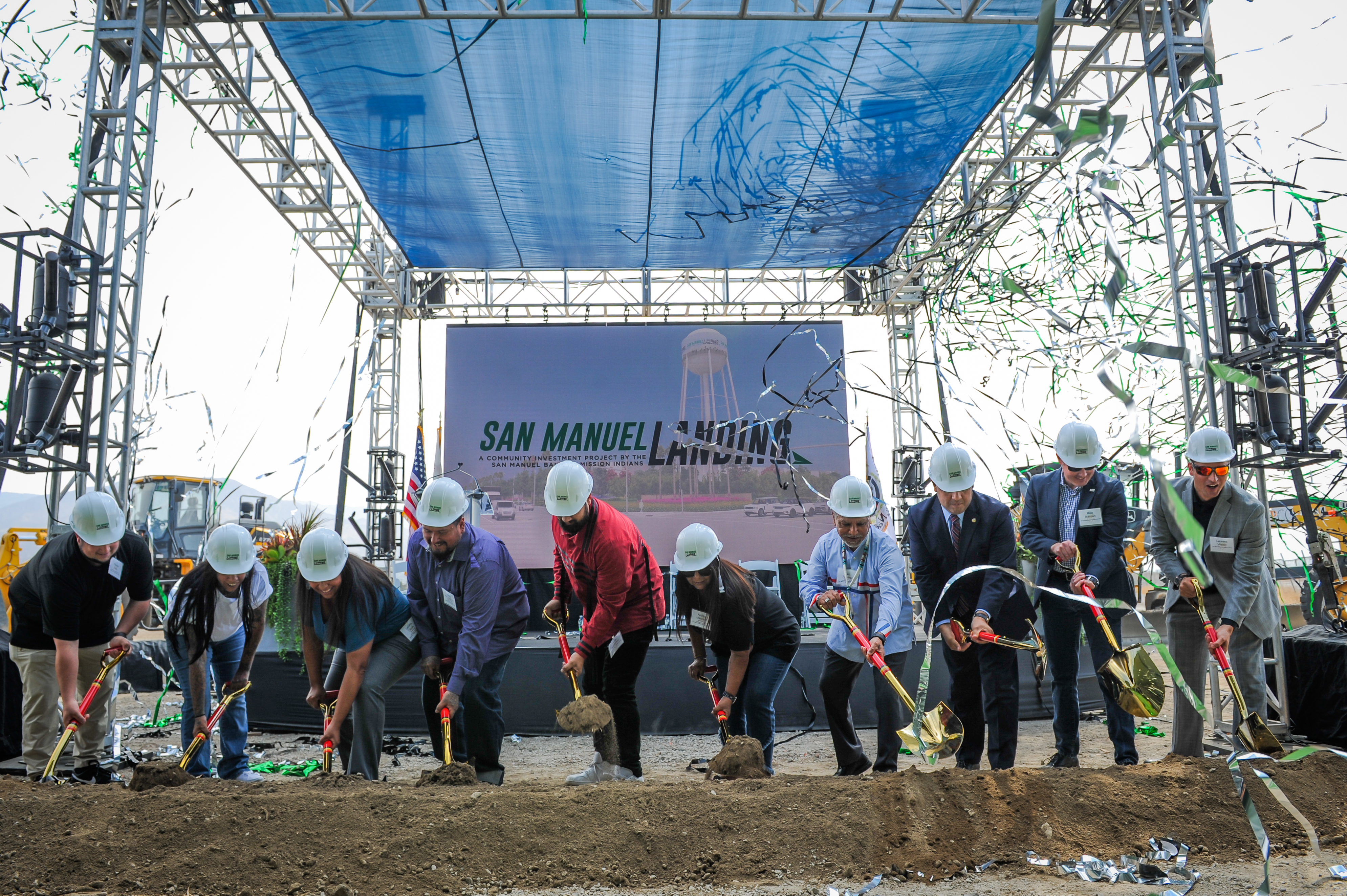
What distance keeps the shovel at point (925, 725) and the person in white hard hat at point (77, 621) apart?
3051mm

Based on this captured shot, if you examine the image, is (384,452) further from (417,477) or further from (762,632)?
(762,632)

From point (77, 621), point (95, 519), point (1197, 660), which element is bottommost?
point (1197, 660)

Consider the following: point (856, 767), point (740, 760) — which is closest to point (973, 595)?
point (856, 767)

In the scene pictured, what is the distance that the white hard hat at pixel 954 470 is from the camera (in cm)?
362

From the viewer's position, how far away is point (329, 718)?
3664mm

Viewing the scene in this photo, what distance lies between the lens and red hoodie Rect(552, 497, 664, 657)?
140 inches

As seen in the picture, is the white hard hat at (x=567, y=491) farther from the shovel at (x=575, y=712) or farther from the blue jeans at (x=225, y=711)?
the blue jeans at (x=225, y=711)

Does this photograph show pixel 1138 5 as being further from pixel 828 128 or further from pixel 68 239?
pixel 68 239

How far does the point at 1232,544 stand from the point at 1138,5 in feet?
11.2

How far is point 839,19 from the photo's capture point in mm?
5215

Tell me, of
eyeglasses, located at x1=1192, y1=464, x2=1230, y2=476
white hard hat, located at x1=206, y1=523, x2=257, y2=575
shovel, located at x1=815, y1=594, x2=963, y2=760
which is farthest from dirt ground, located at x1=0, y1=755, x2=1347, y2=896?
eyeglasses, located at x1=1192, y1=464, x2=1230, y2=476

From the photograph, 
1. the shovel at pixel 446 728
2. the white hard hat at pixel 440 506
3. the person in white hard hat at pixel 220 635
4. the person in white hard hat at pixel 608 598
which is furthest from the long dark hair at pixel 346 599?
the person in white hard hat at pixel 608 598

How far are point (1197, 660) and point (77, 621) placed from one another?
479cm

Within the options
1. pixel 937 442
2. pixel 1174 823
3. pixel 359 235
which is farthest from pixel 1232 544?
pixel 359 235
